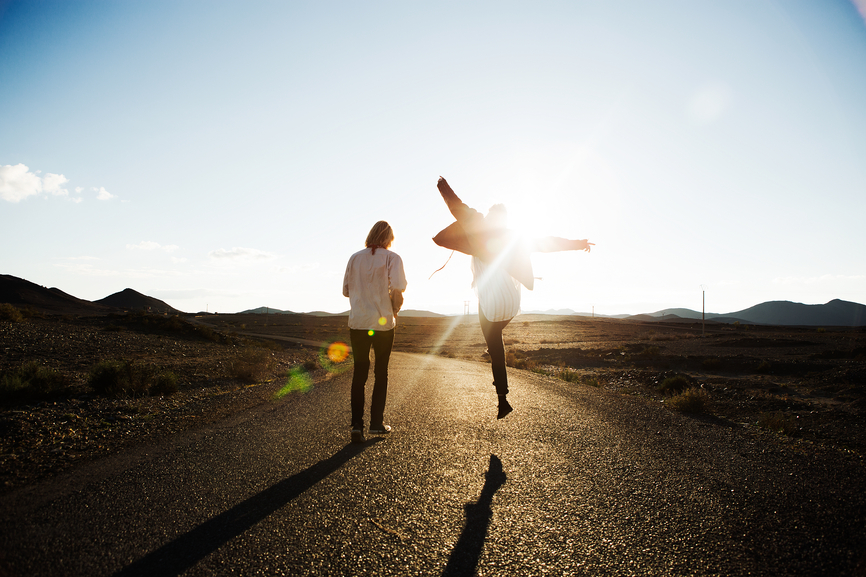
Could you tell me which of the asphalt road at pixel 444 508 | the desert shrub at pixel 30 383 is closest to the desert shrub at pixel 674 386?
the asphalt road at pixel 444 508

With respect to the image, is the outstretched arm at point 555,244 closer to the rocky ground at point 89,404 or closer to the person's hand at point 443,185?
the person's hand at point 443,185

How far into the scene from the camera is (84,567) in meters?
1.91

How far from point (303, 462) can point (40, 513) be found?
1613 millimetres

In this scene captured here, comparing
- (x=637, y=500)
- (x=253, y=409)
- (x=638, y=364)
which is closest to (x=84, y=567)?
(x=637, y=500)

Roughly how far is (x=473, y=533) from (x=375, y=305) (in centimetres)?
257

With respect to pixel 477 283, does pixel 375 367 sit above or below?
below

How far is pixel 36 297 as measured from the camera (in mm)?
93688

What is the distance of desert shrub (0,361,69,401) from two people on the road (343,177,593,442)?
18.1ft

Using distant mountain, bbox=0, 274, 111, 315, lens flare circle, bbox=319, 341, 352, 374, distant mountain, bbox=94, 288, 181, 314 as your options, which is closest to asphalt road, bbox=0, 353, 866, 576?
lens flare circle, bbox=319, 341, 352, 374

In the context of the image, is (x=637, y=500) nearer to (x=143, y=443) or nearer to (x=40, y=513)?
(x=40, y=513)

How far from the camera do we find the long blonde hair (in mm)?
4629

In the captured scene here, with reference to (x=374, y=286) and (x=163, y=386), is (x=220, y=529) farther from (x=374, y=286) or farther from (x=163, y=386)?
(x=163, y=386)

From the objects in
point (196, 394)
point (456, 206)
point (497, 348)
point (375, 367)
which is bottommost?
point (196, 394)

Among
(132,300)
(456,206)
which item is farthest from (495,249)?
(132,300)
